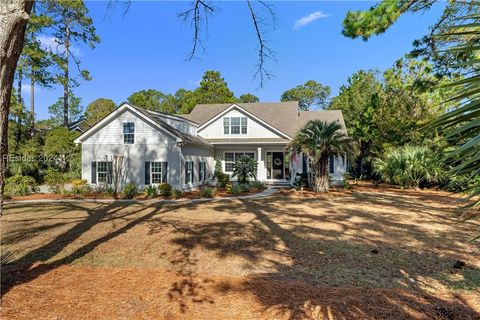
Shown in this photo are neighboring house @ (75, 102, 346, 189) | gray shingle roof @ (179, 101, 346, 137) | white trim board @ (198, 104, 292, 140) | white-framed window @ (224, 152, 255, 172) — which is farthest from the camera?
gray shingle roof @ (179, 101, 346, 137)

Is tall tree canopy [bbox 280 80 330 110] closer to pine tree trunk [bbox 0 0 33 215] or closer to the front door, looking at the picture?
the front door

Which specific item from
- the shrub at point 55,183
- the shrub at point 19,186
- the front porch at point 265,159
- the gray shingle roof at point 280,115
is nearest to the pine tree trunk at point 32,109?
the shrub at point 55,183

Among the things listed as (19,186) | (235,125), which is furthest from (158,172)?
(235,125)

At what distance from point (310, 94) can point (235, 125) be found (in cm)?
4398

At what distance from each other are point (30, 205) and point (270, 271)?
11.9 meters

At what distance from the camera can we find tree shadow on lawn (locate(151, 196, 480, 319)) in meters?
4.13

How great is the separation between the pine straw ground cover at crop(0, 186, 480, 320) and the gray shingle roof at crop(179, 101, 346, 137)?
15358mm

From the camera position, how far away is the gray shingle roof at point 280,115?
25.1 metres

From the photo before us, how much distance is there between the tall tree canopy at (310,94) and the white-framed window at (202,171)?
4540 cm

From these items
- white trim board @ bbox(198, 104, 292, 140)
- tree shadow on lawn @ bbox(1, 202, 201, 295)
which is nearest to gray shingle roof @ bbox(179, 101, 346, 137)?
white trim board @ bbox(198, 104, 292, 140)

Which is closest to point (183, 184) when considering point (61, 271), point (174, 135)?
point (174, 135)

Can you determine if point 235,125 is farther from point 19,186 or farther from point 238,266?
point 238,266

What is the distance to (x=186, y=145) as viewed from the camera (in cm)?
1861

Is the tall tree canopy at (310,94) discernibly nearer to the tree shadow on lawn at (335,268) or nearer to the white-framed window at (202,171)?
the white-framed window at (202,171)
